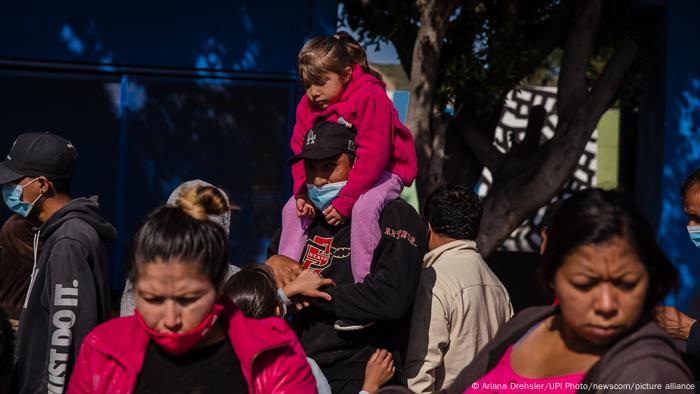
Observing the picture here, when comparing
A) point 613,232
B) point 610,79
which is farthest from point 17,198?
point 610,79

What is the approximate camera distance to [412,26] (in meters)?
7.16

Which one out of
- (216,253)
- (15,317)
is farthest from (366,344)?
(15,317)

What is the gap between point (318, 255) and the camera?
3.76 meters

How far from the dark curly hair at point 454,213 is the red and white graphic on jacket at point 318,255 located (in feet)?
2.48

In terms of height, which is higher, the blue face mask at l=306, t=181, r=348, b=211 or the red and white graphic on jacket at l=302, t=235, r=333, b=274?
the blue face mask at l=306, t=181, r=348, b=211

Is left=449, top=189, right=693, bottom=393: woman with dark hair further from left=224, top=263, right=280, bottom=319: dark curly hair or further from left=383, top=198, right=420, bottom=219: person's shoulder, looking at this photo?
left=383, top=198, right=420, bottom=219: person's shoulder

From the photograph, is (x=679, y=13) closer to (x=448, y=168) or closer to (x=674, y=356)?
(x=448, y=168)

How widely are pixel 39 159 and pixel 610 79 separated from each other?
4.82m

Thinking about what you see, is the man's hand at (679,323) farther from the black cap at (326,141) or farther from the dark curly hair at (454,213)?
the black cap at (326,141)

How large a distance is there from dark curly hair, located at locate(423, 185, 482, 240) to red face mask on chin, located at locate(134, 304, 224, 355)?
1915 mm

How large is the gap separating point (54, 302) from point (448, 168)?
484 cm

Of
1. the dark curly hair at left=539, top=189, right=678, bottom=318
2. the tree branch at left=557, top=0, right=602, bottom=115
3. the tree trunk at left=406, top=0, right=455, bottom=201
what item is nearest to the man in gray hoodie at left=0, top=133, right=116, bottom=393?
the dark curly hair at left=539, top=189, right=678, bottom=318

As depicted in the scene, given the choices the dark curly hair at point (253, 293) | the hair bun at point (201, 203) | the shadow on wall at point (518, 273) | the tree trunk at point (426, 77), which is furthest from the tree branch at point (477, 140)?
the hair bun at point (201, 203)

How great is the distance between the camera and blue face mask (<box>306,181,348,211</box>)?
3723 millimetres
